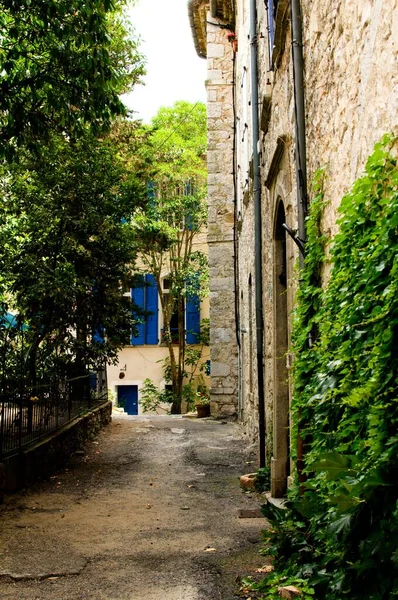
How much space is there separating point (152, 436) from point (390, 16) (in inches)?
411

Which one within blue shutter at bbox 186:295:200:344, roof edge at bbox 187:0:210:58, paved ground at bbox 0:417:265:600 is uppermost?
roof edge at bbox 187:0:210:58

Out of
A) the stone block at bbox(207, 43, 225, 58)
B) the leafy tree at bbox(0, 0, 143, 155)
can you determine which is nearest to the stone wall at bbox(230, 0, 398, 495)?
the leafy tree at bbox(0, 0, 143, 155)

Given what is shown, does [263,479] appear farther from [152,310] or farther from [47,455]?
[152,310]

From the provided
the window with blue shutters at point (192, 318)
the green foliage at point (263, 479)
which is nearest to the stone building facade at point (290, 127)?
the green foliage at point (263, 479)

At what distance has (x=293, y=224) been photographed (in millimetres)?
5695

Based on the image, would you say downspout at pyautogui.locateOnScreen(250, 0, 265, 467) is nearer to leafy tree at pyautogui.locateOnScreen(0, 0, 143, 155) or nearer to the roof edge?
leafy tree at pyautogui.locateOnScreen(0, 0, 143, 155)

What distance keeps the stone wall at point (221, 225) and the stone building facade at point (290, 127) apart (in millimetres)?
1294

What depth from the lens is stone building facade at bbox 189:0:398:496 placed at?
3043 mm

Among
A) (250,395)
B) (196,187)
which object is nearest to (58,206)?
(250,395)

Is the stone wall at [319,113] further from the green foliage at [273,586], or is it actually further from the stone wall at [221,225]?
the stone wall at [221,225]

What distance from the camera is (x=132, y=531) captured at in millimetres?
5754

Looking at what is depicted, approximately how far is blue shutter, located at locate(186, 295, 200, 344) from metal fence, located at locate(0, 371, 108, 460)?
993 centimetres

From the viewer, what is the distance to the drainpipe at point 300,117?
16.0 ft

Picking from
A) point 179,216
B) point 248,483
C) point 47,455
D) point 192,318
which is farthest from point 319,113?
point 192,318
